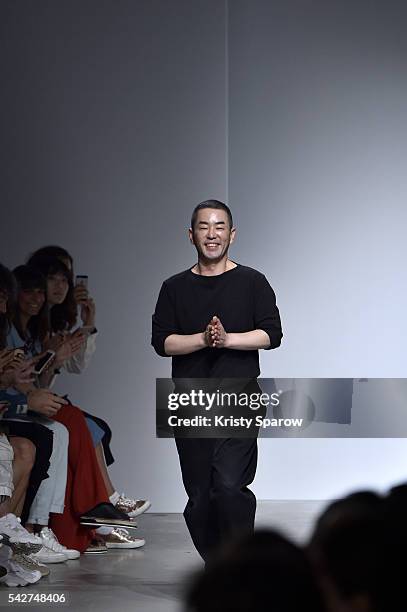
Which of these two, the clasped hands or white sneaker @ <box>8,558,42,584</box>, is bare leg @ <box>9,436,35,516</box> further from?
the clasped hands

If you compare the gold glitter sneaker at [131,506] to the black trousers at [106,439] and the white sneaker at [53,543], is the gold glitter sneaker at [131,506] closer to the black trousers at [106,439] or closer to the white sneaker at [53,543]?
the black trousers at [106,439]

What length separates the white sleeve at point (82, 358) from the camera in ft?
18.7

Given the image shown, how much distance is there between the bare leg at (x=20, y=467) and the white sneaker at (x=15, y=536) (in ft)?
0.83

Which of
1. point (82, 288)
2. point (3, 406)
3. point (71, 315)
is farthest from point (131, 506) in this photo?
point (3, 406)

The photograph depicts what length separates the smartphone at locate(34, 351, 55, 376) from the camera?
196 inches

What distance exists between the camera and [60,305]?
552 centimetres

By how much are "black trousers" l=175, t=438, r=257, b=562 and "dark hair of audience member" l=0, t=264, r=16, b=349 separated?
3.82ft

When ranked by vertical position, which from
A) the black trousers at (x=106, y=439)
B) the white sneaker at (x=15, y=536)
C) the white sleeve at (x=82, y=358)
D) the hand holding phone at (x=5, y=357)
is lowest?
the white sneaker at (x=15, y=536)

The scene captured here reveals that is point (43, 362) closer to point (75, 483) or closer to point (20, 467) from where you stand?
point (75, 483)

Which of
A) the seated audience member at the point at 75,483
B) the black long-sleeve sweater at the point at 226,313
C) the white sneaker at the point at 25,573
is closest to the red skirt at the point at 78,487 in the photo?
the seated audience member at the point at 75,483

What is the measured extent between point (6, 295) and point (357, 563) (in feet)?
13.3

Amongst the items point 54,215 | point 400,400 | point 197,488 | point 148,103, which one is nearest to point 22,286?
point 54,215

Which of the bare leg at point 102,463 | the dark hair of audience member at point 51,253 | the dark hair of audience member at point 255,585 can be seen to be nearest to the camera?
the dark hair of audience member at point 255,585

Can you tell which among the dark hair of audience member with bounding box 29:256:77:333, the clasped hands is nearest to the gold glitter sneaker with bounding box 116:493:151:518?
the dark hair of audience member with bounding box 29:256:77:333
